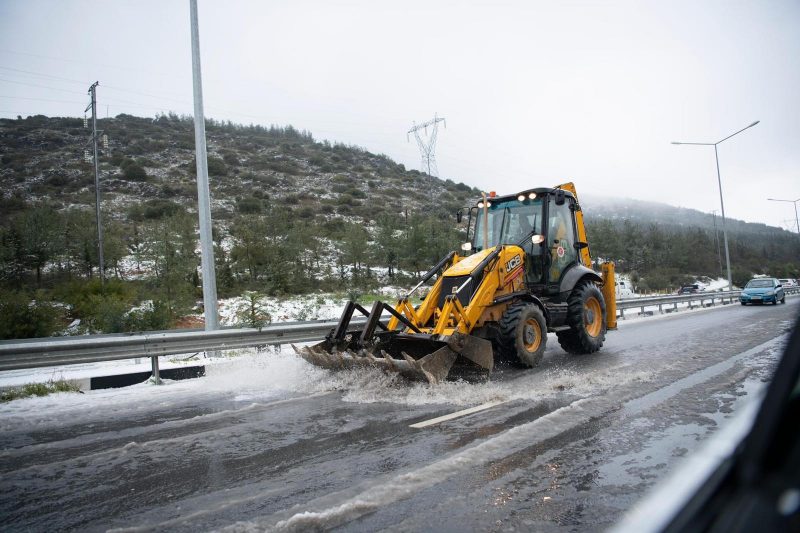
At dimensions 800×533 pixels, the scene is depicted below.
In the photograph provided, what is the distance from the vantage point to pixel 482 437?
4.56 m

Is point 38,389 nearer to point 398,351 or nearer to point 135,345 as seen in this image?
point 135,345

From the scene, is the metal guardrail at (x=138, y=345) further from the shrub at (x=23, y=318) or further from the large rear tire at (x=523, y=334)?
the shrub at (x=23, y=318)

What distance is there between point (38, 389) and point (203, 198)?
16.3ft

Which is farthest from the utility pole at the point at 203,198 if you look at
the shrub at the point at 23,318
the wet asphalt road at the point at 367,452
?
the shrub at the point at 23,318

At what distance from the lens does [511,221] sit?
30.3 feet

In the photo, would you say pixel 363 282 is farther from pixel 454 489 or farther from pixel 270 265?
pixel 454 489

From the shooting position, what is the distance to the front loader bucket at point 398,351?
6.45 meters

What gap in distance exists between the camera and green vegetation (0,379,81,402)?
283 inches

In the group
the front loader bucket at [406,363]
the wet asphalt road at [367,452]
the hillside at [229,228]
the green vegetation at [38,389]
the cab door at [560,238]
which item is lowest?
the wet asphalt road at [367,452]

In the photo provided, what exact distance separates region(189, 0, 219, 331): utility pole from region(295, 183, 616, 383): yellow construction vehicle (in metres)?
3.90

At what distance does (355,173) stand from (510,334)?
215 feet

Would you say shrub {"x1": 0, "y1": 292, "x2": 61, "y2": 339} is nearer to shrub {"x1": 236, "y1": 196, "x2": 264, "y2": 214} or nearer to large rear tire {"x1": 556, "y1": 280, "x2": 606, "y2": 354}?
large rear tire {"x1": 556, "y1": 280, "x2": 606, "y2": 354}

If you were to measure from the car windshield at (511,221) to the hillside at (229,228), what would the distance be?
3881 mm

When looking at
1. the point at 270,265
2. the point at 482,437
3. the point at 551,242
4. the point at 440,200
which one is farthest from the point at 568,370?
the point at 440,200
